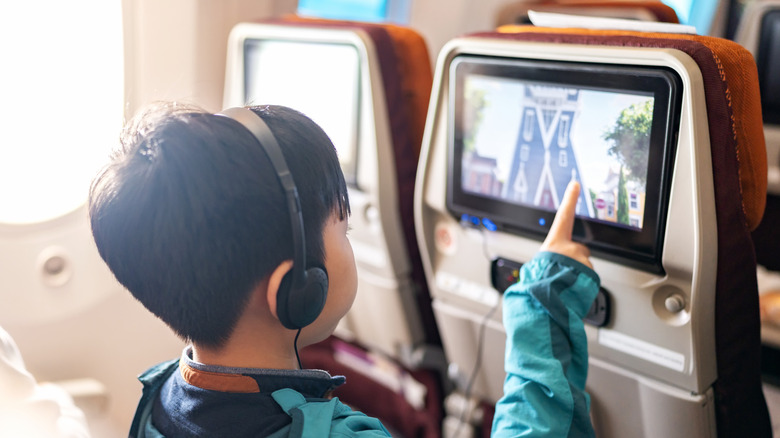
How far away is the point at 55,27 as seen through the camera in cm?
211

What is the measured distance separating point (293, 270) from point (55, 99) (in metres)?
1.65

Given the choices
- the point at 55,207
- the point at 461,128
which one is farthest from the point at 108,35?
the point at 461,128

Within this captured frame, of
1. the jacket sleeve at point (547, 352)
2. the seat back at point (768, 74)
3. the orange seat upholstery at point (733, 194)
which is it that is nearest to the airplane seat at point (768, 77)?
the seat back at point (768, 74)

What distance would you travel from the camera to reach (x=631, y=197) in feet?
4.19

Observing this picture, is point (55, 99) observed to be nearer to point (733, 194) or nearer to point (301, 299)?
point (301, 299)

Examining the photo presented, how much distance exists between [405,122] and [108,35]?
105 centimetres

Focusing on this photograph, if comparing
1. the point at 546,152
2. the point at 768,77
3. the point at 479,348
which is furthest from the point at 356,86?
the point at 768,77

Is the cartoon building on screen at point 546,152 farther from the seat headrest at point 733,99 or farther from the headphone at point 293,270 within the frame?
the headphone at point 293,270

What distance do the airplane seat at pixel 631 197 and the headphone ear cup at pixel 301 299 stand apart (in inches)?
26.2

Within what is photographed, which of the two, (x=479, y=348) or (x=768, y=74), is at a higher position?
(x=768, y=74)

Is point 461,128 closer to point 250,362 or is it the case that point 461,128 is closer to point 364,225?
point 364,225

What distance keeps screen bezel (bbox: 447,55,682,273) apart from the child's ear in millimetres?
699

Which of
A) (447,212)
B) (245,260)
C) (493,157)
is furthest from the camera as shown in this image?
(447,212)

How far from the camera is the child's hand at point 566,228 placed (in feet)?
4.16
